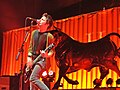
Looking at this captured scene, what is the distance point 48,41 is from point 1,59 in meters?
5.23

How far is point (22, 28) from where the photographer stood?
8.48 m

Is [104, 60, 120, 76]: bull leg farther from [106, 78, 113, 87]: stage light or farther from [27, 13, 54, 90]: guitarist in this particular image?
[27, 13, 54, 90]: guitarist

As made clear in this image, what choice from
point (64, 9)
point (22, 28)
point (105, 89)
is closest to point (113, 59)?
point (105, 89)

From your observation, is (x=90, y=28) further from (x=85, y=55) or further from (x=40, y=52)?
(x=40, y=52)

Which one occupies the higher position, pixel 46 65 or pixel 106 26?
pixel 106 26

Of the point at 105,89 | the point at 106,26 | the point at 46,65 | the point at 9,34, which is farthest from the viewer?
the point at 9,34

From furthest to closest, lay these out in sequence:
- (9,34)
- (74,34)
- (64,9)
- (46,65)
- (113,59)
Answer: (9,34), (64,9), (74,34), (113,59), (46,65)

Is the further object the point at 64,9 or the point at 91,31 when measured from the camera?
the point at 64,9

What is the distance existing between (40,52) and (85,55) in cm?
236

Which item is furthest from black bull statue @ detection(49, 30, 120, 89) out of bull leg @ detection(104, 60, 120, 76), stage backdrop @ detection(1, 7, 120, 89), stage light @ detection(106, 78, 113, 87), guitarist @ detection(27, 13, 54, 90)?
guitarist @ detection(27, 13, 54, 90)

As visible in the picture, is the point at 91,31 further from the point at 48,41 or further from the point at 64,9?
the point at 48,41

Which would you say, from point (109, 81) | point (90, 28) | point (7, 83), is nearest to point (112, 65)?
point (109, 81)

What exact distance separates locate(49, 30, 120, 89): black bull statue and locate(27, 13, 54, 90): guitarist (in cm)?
200

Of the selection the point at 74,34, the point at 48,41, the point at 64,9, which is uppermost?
the point at 64,9
